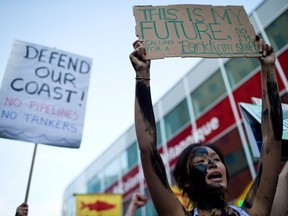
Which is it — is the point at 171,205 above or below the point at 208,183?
below

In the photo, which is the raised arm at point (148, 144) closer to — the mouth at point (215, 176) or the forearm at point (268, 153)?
the mouth at point (215, 176)

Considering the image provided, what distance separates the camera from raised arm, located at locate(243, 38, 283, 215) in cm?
162

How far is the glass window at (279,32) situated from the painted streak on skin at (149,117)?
9517mm

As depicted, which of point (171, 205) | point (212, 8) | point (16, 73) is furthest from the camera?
point (16, 73)

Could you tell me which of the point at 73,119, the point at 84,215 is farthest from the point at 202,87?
the point at 73,119

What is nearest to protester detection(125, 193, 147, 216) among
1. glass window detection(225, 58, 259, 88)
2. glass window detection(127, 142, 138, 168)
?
glass window detection(225, 58, 259, 88)

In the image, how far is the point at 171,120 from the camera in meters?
15.0

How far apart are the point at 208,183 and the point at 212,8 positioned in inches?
56.0

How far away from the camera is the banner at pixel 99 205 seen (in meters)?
5.94

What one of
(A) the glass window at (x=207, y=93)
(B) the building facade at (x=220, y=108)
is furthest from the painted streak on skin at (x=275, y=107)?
(A) the glass window at (x=207, y=93)

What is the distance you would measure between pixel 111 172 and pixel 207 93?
10540mm

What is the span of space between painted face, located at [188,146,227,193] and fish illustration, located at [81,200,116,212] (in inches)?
187

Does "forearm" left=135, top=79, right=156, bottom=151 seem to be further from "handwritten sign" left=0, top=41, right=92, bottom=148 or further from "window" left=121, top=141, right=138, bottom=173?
"window" left=121, top=141, right=138, bottom=173

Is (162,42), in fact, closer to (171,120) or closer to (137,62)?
(137,62)
